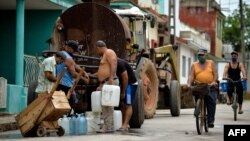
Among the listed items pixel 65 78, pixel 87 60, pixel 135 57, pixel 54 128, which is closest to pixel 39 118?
pixel 54 128

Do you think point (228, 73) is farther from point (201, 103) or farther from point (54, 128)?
point (54, 128)

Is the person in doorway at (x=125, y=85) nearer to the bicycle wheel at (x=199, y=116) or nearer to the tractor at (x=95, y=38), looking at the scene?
the tractor at (x=95, y=38)

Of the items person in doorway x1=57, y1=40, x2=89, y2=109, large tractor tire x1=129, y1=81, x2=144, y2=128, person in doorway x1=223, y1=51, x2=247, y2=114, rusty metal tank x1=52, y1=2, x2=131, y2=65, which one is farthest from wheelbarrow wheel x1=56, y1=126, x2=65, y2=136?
person in doorway x1=223, y1=51, x2=247, y2=114

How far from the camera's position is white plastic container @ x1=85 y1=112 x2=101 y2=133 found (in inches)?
543

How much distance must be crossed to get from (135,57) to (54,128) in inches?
227

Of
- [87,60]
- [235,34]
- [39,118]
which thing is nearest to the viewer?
[39,118]

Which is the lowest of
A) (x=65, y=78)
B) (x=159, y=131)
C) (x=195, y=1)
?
(x=159, y=131)

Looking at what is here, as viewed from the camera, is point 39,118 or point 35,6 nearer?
point 39,118

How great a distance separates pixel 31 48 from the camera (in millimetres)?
24266

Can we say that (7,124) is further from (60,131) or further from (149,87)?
(149,87)

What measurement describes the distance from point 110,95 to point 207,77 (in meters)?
2.44

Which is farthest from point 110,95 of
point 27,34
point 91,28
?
point 27,34

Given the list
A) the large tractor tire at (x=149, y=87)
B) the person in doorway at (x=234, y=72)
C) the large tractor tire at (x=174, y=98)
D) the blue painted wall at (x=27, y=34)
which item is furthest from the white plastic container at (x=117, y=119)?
the blue painted wall at (x=27, y=34)

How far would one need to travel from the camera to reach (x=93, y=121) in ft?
45.5
